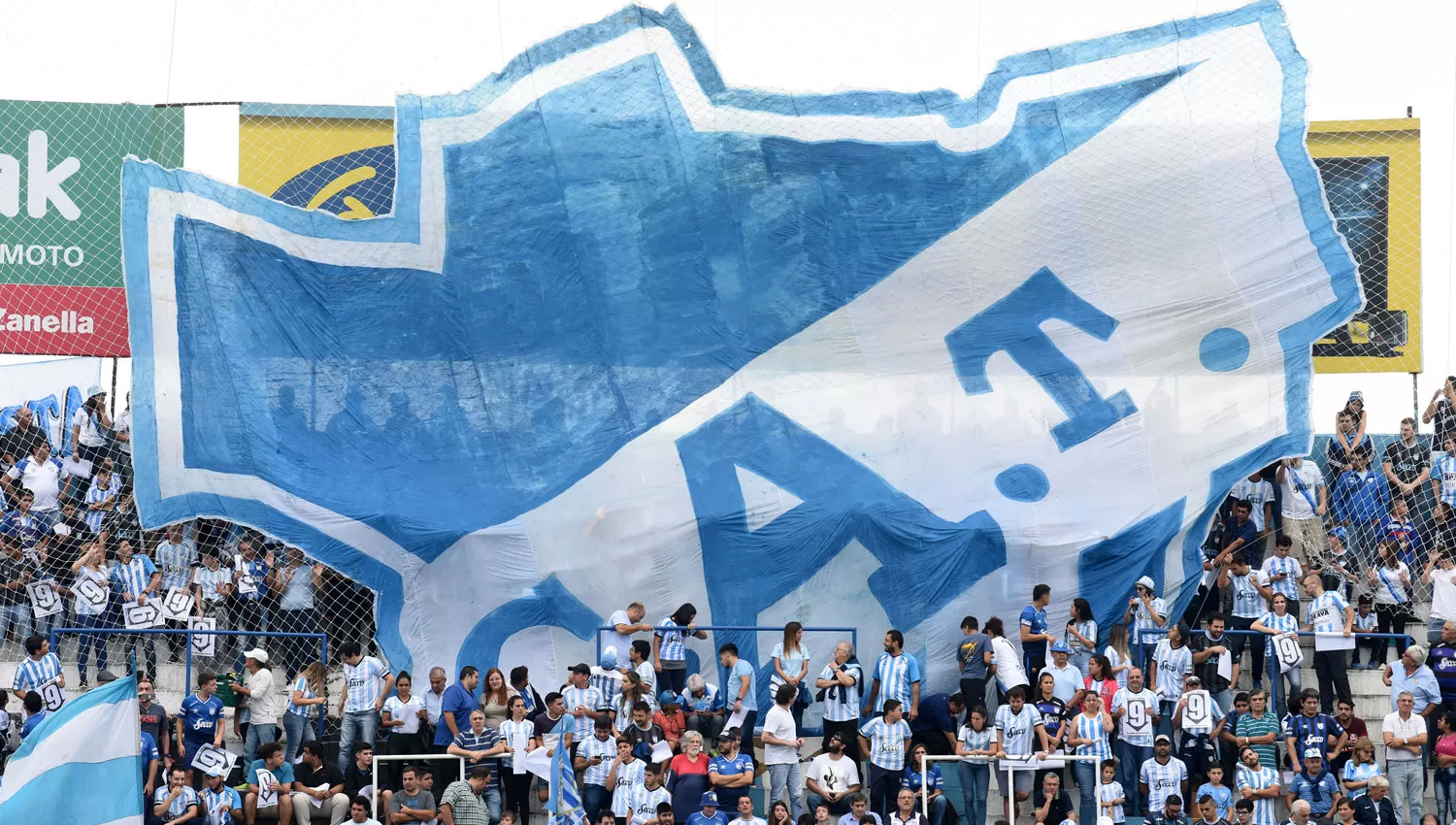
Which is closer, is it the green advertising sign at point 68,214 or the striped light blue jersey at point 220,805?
the striped light blue jersey at point 220,805

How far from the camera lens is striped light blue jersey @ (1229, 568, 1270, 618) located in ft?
64.1

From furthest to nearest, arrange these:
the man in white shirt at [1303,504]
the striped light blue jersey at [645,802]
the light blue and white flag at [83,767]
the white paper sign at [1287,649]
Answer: the man in white shirt at [1303,504], the white paper sign at [1287,649], the striped light blue jersey at [645,802], the light blue and white flag at [83,767]

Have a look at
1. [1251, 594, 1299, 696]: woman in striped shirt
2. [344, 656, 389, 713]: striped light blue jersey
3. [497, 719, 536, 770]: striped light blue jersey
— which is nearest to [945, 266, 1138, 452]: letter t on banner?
[1251, 594, 1299, 696]: woman in striped shirt

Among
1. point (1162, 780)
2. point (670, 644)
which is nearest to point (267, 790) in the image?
point (670, 644)

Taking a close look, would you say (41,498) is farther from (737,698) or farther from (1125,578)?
A: (1125,578)

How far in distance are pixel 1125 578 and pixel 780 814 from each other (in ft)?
15.0

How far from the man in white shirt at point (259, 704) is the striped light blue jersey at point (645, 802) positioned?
10.9 ft

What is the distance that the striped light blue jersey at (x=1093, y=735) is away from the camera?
17.8m

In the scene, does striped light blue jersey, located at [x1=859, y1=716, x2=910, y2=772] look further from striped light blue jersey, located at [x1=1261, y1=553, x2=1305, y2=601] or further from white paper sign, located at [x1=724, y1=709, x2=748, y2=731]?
striped light blue jersey, located at [x1=1261, y1=553, x2=1305, y2=601]

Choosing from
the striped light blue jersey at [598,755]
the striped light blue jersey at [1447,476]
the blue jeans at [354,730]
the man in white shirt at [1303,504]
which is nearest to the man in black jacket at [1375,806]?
the man in white shirt at [1303,504]

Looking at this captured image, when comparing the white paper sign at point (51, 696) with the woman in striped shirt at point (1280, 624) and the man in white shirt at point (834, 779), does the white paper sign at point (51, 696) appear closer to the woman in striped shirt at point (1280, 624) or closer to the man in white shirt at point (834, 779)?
the man in white shirt at point (834, 779)

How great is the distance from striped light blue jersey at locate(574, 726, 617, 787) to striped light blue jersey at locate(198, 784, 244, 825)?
281cm

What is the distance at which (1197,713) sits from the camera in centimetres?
1802

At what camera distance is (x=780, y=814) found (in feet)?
56.0
